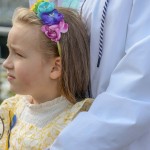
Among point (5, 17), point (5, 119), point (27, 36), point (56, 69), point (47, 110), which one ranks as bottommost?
point (5, 17)

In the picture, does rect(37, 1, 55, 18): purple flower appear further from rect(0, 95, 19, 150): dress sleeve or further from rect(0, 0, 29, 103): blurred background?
rect(0, 0, 29, 103): blurred background

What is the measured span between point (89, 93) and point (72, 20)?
28 cm

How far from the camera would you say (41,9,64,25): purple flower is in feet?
5.23

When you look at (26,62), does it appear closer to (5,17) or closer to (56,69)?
(56,69)

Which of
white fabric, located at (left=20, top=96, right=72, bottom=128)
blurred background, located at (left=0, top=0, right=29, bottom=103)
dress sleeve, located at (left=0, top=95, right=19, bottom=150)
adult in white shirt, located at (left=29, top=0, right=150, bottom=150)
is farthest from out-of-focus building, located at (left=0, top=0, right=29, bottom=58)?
adult in white shirt, located at (left=29, top=0, right=150, bottom=150)

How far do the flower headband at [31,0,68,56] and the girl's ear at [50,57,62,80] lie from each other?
0.14 ft

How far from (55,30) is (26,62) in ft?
0.50

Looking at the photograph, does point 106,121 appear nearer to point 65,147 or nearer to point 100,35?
point 65,147

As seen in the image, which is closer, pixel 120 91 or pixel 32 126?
pixel 120 91

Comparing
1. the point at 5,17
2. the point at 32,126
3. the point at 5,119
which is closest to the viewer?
the point at 32,126

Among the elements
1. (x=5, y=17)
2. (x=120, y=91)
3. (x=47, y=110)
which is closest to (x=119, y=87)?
(x=120, y=91)

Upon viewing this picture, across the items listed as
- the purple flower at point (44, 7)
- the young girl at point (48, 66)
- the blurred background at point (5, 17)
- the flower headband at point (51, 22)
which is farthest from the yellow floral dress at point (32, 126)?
the blurred background at point (5, 17)

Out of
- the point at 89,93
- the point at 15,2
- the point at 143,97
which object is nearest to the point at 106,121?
the point at 143,97

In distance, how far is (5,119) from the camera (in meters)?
1.82
